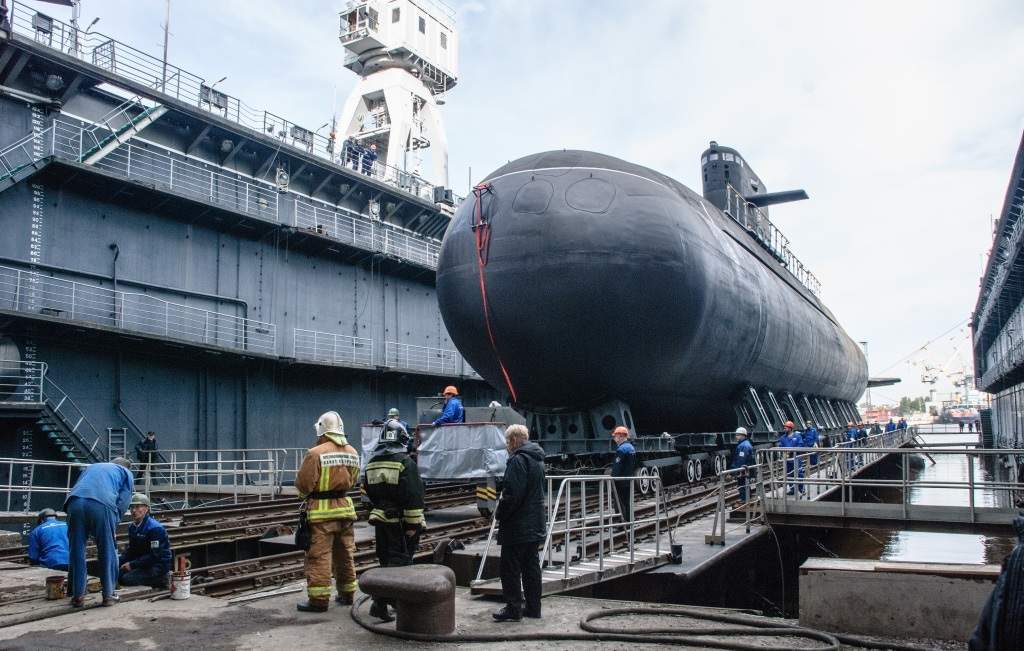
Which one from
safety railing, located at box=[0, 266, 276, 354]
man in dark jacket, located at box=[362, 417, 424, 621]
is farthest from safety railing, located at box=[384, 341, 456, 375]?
man in dark jacket, located at box=[362, 417, 424, 621]

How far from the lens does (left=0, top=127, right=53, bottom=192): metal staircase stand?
16.9 meters

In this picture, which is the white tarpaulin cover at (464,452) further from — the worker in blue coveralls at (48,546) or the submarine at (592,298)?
the worker in blue coveralls at (48,546)

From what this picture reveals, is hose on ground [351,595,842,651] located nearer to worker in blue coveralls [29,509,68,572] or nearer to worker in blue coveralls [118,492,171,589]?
worker in blue coveralls [118,492,171,589]

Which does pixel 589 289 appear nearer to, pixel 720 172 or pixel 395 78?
pixel 720 172

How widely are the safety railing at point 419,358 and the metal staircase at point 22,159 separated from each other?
11.7 meters

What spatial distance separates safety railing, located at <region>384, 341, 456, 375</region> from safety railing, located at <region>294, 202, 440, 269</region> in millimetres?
3078

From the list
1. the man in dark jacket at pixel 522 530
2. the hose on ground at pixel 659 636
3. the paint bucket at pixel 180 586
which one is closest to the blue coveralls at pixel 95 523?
the paint bucket at pixel 180 586

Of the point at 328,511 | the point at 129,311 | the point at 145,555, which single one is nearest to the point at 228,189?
the point at 129,311

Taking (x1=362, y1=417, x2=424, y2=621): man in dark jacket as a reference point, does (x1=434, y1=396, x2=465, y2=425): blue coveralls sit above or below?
above

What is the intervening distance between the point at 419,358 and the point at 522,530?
2317cm

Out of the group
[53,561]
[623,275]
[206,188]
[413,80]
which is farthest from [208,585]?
[413,80]

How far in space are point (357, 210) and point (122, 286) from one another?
30.8 ft

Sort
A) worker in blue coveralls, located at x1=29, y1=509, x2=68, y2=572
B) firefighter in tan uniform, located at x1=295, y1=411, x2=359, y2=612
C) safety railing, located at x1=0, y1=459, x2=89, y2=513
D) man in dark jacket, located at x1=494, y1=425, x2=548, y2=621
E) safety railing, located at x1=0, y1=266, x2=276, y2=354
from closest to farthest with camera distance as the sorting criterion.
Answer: man in dark jacket, located at x1=494, y1=425, x2=548, y2=621 < firefighter in tan uniform, located at x1=295, y1=411, x2=359, y2=612 < worker in blue coveralls, located at x1=29, y1=509, x2=68, y2=572 < safety railing, located at x1=0, y1=459, x2=89, y2=513 < safety railing, located at x1=0, y1=266, x2=276, y2=354

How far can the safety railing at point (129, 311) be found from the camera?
→ 17344 millimetres
